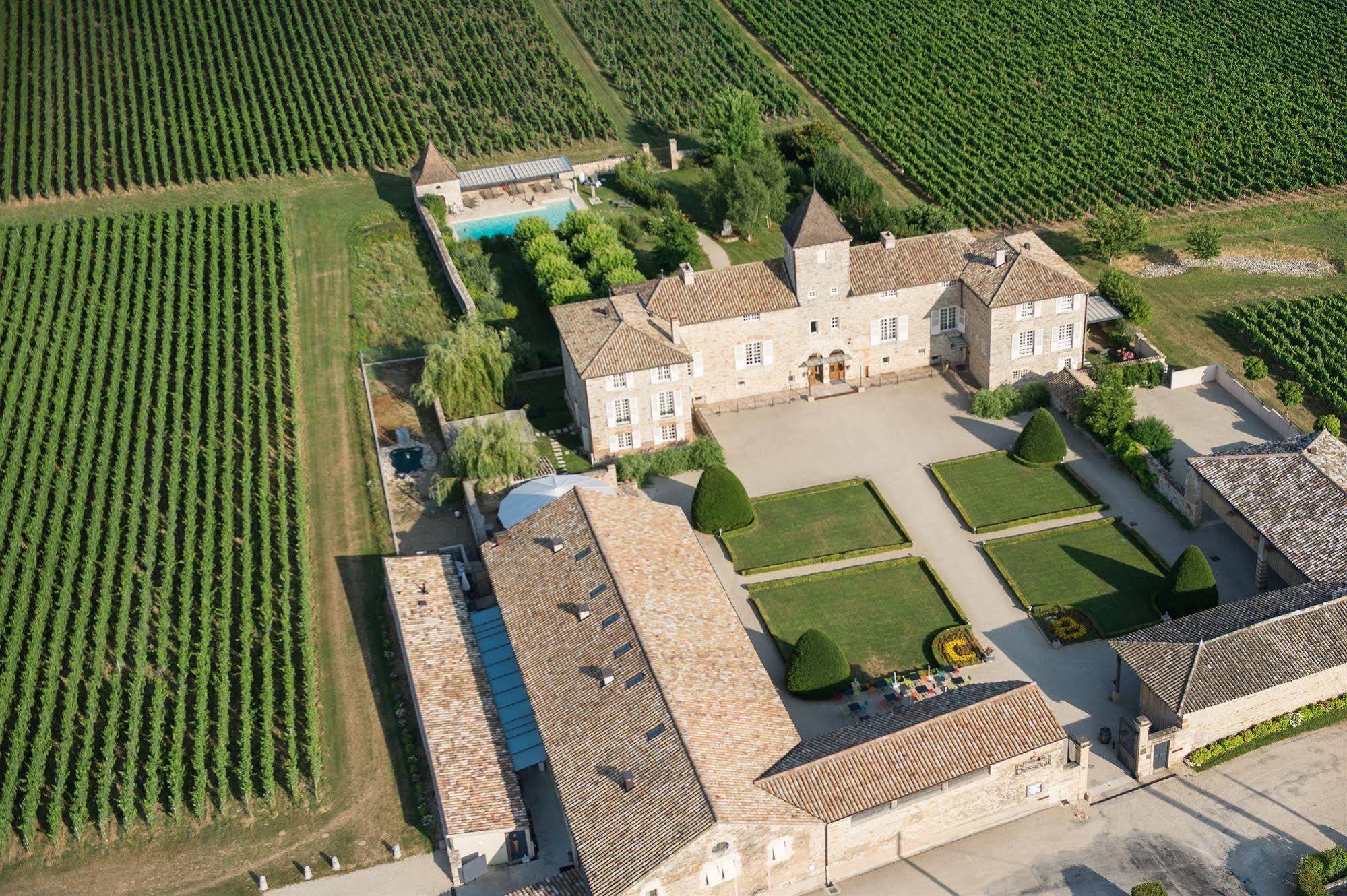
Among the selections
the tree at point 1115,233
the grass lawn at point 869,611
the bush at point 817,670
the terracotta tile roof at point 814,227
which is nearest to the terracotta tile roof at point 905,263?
the terracotta tile roof at point 814,227

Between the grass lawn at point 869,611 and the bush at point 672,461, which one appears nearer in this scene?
the grass lawn at point 869,611

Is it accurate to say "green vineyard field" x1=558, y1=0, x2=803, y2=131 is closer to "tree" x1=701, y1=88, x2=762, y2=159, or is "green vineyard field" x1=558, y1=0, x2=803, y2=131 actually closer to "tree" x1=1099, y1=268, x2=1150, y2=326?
"tree" x1=701, y1=88, x2=762, y2=159

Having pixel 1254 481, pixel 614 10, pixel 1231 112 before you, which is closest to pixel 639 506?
pixel 1254 481

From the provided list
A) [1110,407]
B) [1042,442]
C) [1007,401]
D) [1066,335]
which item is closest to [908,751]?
[1042,442]

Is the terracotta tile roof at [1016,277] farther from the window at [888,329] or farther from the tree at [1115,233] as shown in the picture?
the tree at [1115,233]

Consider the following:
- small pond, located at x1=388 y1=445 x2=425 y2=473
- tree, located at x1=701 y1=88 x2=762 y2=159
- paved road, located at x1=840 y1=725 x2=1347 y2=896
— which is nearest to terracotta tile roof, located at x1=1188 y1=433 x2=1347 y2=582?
paved road, located at x1=840 y1=725 x2=1347 y2=896

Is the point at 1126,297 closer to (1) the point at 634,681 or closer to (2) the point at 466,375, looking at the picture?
(2) the point at 466,375

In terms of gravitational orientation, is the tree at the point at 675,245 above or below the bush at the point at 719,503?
above
